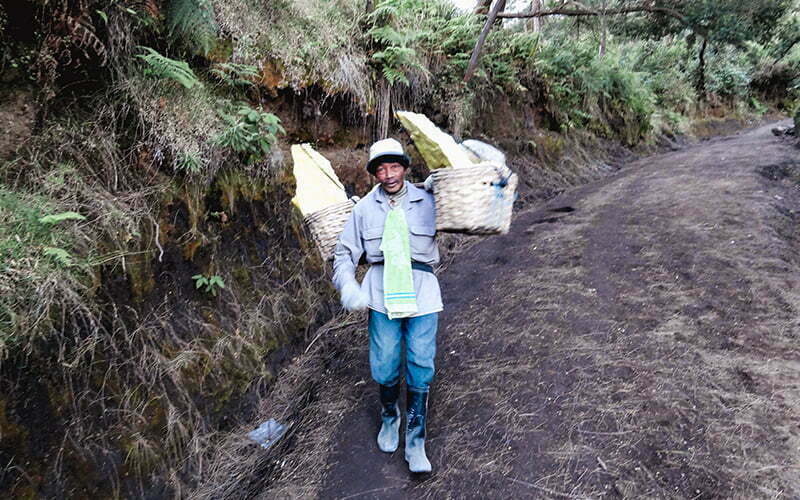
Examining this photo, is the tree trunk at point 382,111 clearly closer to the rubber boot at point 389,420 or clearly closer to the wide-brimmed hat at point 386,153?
the wide-brimmed hat at point 386,153

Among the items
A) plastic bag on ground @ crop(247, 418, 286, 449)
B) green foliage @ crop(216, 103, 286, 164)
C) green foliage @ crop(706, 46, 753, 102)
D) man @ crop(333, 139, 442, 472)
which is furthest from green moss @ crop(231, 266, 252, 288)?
green foliage @ crop(706, 46, 753, 102)

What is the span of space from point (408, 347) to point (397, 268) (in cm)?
55

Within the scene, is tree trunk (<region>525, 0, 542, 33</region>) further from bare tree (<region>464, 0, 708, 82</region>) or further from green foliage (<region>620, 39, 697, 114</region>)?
green foliage (<region>620, 39, 697, 114</region>)

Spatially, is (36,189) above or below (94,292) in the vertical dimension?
above

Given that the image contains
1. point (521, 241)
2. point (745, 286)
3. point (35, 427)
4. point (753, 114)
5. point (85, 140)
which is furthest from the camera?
point (753, 114)

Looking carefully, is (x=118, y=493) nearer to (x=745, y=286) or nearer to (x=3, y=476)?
(x=3, y=476)

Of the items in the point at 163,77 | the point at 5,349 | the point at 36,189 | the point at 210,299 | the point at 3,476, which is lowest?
the point at 3,476

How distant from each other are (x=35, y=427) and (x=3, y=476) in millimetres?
236

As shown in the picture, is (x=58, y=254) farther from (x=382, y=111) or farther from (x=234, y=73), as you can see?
(x=382, y=111)

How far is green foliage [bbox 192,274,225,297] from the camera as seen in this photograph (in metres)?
3.30

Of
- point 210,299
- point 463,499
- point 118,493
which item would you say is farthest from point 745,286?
point 118,493

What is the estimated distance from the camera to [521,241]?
6098mm

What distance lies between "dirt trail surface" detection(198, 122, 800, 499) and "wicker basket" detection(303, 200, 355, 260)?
1.39 m

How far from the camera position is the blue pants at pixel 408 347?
264 cm
